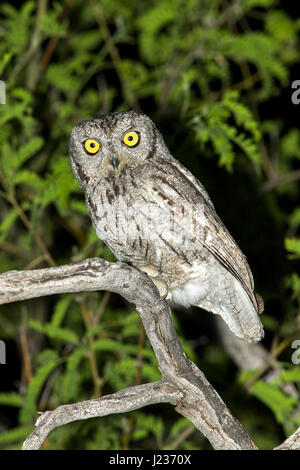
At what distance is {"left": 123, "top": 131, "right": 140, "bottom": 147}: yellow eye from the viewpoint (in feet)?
9.95

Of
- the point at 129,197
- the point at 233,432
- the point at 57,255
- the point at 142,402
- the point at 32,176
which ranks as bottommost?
the point at 233,432

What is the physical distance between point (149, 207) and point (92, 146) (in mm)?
441

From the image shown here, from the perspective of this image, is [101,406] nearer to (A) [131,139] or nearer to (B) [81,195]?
(A) [131,139]

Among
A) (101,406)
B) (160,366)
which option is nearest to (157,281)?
(160,366)

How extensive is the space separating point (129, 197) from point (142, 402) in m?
0.96

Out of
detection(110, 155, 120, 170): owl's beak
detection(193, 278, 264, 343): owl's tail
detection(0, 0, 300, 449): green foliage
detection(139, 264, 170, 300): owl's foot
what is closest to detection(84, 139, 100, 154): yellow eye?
detection(110, 155, 120, 170): owl's beak

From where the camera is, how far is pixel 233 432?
2674 millimetres

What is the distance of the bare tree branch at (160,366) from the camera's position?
238 centimetres

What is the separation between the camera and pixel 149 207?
2.91m

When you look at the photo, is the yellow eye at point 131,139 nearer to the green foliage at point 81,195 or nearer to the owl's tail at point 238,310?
the green foliage at point 81,195

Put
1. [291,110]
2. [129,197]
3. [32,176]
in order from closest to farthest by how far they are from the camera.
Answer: [129,197] → [32,176] → [291,110]

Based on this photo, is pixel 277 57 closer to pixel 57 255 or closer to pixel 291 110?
pixel 291 110

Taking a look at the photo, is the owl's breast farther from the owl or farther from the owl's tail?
the owl's tail
